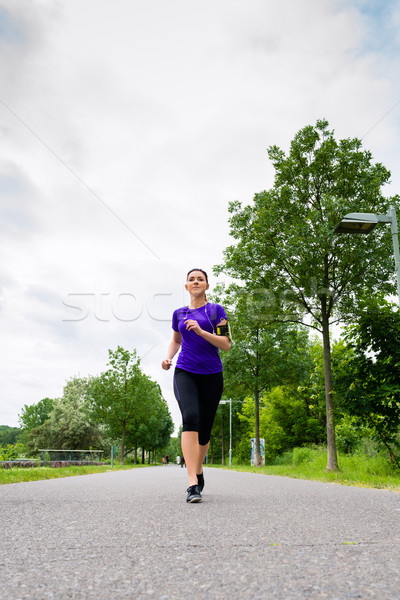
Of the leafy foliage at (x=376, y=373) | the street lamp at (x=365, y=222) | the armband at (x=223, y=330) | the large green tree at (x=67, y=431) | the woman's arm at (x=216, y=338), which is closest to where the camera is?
the woman's arm at (x=216, y=338)

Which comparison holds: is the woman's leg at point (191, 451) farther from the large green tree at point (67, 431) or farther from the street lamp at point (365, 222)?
the large green tree at point (67, 431)

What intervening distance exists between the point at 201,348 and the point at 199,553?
2.76 m

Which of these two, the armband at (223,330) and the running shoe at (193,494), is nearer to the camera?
the running shoe at (193,494)

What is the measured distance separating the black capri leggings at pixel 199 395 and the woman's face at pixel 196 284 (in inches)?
33.4

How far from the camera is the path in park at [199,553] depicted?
176cm

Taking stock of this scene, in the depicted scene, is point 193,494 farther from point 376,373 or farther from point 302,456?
point 302,456

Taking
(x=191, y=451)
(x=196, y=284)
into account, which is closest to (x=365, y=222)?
(x=196, y=284)

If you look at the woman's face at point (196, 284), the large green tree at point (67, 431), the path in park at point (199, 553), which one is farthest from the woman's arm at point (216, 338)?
the large green tree at point (67, 431)

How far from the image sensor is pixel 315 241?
13.2 m

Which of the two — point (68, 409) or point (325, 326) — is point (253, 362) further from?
point (68, 409)

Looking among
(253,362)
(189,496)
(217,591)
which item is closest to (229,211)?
(253,362)

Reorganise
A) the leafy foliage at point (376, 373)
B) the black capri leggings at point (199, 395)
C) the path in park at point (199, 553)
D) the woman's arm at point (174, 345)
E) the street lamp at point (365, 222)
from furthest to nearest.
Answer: the street lamp at point (365, 222)
the leafy foliage at point (376, 373)
the woman's arm at point (174, 345)
the black capri leggings at point (199, 395)
the path in park at point (199, 553)

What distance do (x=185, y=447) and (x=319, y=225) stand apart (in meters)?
9.78

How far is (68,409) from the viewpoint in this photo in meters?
56.8
